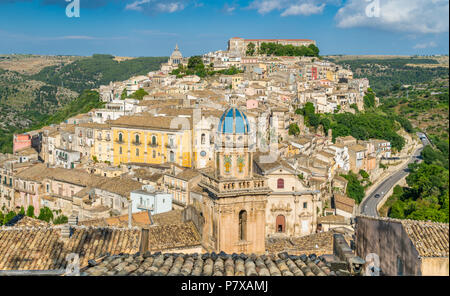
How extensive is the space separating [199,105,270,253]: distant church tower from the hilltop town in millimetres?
24

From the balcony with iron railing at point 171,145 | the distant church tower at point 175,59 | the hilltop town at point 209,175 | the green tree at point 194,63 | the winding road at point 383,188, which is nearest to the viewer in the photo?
the hilltop town at point 209,175

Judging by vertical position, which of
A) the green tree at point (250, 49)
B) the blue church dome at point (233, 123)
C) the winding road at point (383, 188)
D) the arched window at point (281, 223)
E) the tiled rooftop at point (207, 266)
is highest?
the green tree at point (250, 49)

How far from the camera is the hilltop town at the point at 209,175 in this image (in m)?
10.3

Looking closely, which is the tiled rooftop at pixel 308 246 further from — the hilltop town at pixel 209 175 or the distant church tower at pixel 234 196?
the distant church tower at pixel 234 196

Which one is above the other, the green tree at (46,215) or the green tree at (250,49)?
the green tree at (250,49)

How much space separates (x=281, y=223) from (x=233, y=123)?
10.7 metres

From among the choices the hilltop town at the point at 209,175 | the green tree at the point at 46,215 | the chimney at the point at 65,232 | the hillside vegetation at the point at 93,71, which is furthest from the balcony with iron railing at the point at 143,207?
the hillside vegetation at the point at 93,71

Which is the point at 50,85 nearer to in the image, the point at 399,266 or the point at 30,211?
the point at 30,211

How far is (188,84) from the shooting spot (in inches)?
1889

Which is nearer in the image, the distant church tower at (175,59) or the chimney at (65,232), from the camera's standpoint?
the chimney at (65,232)

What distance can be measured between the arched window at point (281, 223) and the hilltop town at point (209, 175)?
4cm

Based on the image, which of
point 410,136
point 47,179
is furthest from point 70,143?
point 410,136

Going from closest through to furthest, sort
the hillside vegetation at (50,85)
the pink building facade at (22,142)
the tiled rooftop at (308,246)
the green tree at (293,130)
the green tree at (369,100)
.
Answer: the tiled rooftop at (308,246) → the green tree at (293,130) → the pink building facade at (22,142) → the hillside vegetation at (50,85) → the green tree at (369,100)
